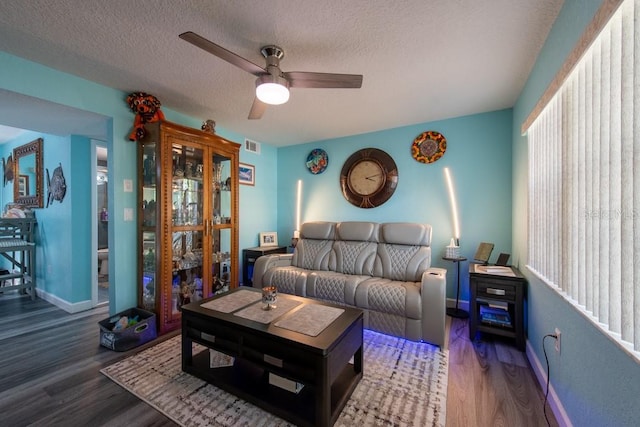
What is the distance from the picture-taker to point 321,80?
5.59ft

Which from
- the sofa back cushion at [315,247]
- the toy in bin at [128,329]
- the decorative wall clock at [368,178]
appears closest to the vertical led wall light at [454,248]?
the decorative wall clock at [368,178]

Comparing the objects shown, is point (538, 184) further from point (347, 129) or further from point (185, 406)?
point (185, 406)

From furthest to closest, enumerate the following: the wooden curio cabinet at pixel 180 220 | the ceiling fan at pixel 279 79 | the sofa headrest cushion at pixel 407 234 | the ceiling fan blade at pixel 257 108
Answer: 1. the sofa headrest cushion at pixel 407 234
2. the wooden curio cabinet at pixel 180 220
3. the ceiling fan blade at pixel 257 108
4. the ceiling fan at pixel 279 79

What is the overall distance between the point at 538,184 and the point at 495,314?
125 centimetres

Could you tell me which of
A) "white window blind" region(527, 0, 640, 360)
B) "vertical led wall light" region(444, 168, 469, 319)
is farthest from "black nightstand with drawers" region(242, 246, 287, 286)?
→ "white window blind" region(527, 0, 640, 360)

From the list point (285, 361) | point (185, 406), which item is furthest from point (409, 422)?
point (185, 406)

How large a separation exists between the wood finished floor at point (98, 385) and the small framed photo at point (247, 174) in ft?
8.06

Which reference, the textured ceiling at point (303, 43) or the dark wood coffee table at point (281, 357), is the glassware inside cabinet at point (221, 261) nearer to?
the dark wood coffee table at point (281, 357)

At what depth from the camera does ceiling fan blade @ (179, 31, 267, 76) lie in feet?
4.26

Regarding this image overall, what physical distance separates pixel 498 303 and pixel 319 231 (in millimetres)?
2149

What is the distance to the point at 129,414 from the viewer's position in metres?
1.50

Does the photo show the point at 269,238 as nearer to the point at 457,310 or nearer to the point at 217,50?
the point at 457,310

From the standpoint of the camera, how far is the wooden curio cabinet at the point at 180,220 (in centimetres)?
250

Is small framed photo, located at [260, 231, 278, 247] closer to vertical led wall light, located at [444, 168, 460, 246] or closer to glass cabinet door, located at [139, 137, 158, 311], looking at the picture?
glass cabinet door, located at [139, 137, 158, 311]
